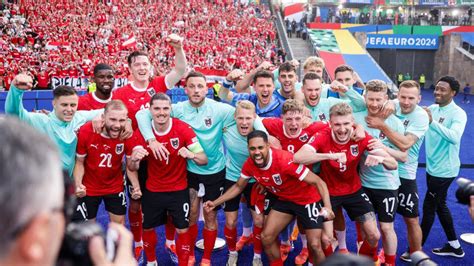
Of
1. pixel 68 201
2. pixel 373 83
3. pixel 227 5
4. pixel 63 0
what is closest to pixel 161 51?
pixel 63 0

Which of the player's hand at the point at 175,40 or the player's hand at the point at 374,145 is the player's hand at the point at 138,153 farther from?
the player's hand at the point at 374,145

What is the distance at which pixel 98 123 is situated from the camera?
4.41 m

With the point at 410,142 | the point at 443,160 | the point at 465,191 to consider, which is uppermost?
the point at 465,191

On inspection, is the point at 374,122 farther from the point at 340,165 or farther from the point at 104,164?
the point at 104,164

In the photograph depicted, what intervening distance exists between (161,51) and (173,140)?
14.6 m

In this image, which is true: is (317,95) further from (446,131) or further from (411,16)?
(411,16)

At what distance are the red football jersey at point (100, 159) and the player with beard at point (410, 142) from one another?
2.62 meters

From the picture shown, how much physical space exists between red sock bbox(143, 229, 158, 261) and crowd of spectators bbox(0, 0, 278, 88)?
985 centimetres

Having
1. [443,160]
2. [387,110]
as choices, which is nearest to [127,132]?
[387,110]

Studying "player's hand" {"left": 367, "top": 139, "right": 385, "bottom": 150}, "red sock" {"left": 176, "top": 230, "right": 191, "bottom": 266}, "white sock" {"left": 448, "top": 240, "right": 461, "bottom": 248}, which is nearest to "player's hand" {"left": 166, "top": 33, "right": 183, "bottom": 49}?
"red sock" {"left": 176, "top": 230, "right": 191, "bottom": 266}

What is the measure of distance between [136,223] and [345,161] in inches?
99.6

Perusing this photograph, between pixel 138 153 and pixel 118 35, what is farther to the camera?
pixel 118 35

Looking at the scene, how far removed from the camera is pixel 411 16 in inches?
1177

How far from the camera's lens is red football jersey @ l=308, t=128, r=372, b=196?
4.44 meters
